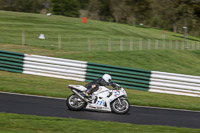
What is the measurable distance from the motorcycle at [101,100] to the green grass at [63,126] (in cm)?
147

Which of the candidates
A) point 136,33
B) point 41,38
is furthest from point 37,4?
point 41,38

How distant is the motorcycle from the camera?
11141 mm

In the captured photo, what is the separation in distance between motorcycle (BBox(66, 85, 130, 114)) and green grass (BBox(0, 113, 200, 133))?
4.84 feet

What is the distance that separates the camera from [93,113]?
11148 millimetres

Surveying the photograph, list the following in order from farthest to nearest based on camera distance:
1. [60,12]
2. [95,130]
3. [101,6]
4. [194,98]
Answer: [101,6] → [60,12] → [194,98] → [95,130]

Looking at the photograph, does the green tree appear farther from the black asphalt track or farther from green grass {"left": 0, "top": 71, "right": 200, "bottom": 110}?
the black asphalt track

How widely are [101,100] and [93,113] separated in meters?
0.50

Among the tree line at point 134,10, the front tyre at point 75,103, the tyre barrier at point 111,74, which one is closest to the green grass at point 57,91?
the tyre barrier at point 111,74

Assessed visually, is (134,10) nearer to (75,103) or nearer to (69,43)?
(69,43)

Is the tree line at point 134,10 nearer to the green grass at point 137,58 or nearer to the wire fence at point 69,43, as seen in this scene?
the wire fence at point 69,43

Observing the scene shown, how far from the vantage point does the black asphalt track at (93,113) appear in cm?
1049

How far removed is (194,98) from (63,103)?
23.7 ft

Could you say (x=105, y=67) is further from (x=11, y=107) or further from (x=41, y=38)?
(x=41, y=38)

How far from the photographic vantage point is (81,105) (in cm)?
1121
